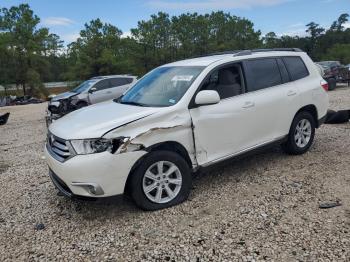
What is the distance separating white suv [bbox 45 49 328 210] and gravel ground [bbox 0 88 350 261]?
1.08 ft

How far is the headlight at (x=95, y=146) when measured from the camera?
3.64 m

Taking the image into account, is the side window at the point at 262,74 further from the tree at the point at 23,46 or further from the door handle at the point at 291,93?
the tree at the point at 23,46

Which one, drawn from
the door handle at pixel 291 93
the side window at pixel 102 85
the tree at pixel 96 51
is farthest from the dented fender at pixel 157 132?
the tree at pixel 96 51

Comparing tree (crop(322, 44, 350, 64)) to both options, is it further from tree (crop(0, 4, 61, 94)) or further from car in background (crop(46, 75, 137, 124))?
car in background (crop(46, 75, 137, 124))

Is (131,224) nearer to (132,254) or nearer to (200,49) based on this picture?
(132,254)

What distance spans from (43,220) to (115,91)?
11354 mm

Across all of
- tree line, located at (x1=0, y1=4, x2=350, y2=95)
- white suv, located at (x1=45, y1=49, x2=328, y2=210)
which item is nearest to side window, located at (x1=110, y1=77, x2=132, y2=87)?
white suv, located at (x1=45, y1=49, x2=328, y2=210)

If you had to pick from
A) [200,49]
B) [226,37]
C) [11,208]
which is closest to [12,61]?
[200,49]

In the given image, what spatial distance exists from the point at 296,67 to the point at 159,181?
10.3ft

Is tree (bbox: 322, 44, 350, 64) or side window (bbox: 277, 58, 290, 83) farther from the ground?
tree (bbox: 322, 44, 350, 64)

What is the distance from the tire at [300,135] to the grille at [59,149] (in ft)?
11.3

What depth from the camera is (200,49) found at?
56.1 metres

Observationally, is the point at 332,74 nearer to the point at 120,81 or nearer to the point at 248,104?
the point at 120,81

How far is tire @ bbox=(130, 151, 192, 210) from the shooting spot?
383 cm
